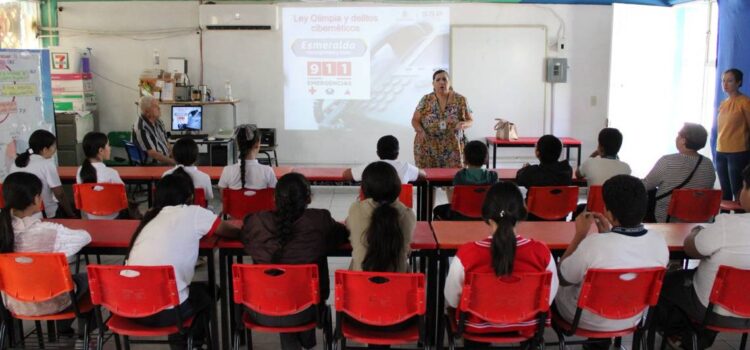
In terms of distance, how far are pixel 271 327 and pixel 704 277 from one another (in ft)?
6.08

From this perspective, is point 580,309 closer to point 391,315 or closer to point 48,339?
point 391,315

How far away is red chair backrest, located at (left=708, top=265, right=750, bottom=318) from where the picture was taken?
8.22 feet

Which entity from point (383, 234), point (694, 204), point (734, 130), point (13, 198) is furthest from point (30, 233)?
point (734, 130)

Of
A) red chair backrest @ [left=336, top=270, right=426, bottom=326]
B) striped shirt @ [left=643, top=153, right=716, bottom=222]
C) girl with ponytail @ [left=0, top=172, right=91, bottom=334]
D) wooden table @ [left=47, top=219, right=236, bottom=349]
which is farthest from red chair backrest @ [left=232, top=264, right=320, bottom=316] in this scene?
striped shirt @ [left=643, top=153, right=716, bottom=222]

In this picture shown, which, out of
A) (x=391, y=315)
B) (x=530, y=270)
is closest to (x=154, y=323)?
(x=391, y=315)

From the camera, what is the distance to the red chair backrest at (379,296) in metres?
2.39

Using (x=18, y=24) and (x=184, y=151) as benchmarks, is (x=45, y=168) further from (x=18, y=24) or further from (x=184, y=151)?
(x=18, y=24)

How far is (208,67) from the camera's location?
7992 millimetres

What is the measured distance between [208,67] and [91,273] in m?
5.85

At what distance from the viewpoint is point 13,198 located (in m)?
2.72

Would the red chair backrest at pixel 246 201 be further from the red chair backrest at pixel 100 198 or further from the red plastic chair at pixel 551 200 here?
the red plastic chair at pixel 551 200

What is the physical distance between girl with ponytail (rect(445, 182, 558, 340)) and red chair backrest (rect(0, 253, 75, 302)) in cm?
158

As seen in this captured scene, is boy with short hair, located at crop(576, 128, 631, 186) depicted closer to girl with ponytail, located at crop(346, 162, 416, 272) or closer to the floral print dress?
the floral print dress

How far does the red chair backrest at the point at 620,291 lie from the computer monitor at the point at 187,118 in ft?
20.6
